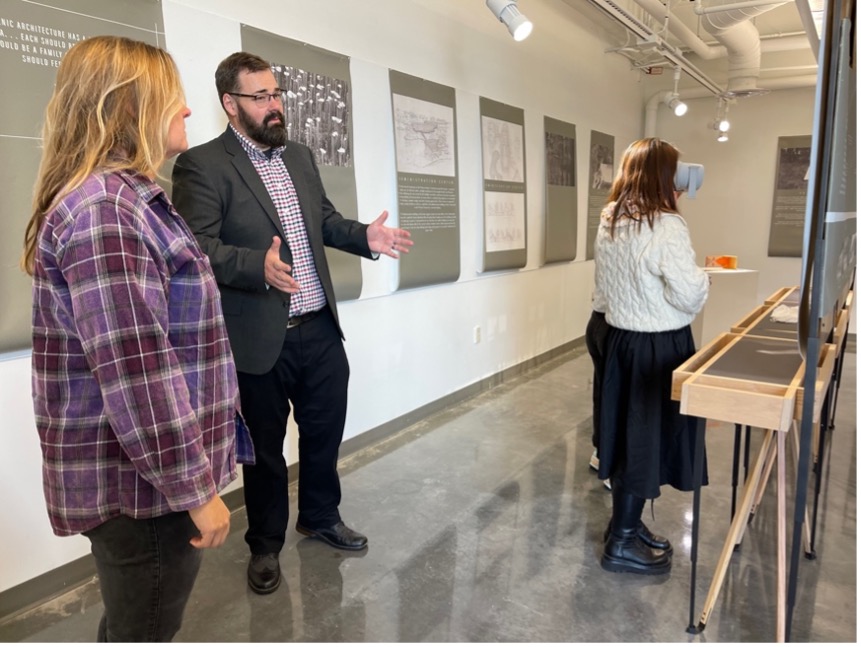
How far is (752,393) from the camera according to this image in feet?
4.86

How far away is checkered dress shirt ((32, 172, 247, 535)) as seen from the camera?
910 mm

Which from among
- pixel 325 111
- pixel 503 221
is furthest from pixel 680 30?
pixel 325 111

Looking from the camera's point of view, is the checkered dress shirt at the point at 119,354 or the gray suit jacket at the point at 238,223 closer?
the checkered dress shirt at the point at 119,354

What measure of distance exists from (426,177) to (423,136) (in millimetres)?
226

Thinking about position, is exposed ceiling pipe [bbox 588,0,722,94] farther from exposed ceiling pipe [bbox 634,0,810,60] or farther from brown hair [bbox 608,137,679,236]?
brown hair [bbox 608,137,679,236]

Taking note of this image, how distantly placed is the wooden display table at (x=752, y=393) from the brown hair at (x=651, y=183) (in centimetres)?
50

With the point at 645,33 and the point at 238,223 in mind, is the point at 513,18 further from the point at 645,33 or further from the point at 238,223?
the point at 645,33

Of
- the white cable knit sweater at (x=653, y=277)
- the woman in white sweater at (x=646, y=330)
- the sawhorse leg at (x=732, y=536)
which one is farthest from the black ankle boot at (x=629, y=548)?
the white cable knit sweater at (x=653, y=277)

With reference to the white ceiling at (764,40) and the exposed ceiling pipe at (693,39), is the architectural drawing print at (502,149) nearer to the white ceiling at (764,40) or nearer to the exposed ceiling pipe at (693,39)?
the exposed ceiling pipe at (693,39)

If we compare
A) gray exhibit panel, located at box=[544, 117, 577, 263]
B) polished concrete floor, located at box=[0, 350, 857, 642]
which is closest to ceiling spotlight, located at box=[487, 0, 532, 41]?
gray exhibit panel, located at box=[544, 117, 577, 263]

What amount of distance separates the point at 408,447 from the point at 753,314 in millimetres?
1853

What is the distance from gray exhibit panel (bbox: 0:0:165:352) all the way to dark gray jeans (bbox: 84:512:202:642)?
1.10 meters

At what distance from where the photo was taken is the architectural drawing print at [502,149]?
389 centimetres

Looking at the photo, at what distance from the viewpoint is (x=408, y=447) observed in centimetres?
325
